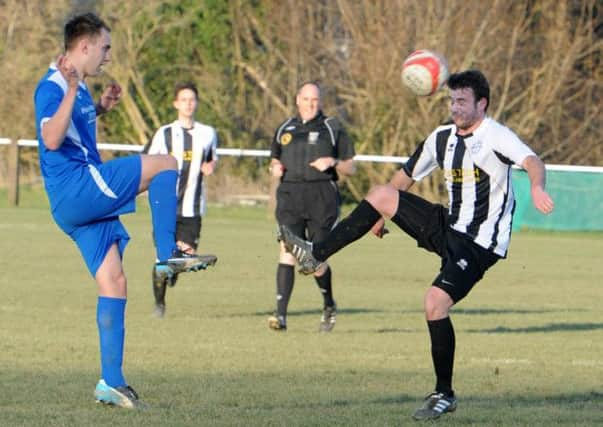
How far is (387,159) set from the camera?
25.2 m

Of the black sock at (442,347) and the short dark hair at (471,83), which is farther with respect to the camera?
the short dark hair at (471,83)

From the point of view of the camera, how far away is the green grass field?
7555mm

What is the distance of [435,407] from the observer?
732 cm

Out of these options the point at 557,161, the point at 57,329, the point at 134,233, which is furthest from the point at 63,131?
the point at 557,161

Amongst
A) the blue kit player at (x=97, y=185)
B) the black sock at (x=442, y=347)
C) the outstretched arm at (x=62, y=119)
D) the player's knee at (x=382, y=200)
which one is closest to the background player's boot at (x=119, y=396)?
the blue kit player at (x=97, y=185)

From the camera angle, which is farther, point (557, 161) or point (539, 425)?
point (557, 161)

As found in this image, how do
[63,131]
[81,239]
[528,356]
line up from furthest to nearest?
[528,356]
[81,239]
[63,131]

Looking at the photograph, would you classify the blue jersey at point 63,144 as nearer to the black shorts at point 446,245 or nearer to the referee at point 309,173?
the black shorts at point 446,245

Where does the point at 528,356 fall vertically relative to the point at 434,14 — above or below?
below

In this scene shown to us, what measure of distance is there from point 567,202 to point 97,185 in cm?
1838

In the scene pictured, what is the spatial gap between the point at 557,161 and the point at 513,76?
6.71 feet

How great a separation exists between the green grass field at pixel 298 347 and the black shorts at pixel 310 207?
837 mm

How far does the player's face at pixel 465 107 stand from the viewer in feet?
25.6

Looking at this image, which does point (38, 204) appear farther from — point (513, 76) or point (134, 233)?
point (513, 76)
